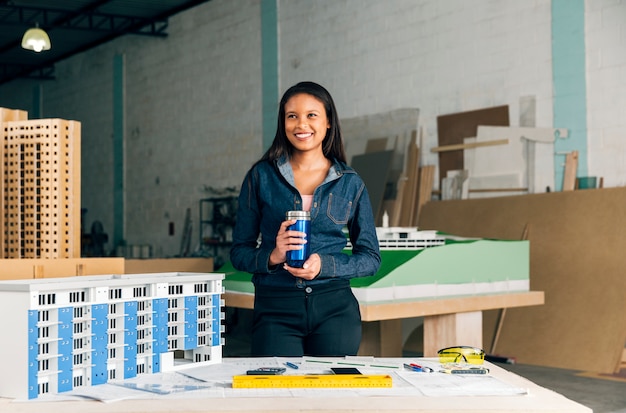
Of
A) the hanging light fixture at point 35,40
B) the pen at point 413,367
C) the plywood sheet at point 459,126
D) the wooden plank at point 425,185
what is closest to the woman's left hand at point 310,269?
the pen at point 413,367

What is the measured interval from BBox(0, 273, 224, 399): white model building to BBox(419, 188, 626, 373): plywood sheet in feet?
13.2

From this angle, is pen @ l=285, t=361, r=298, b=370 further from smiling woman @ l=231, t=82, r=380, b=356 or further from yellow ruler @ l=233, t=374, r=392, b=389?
smiling woman @ l=231, t=82, r=380, b=356

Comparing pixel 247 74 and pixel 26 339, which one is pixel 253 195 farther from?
pixel 247 74

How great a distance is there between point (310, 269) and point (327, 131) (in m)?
0.46

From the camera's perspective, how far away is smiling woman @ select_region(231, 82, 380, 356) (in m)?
2.05

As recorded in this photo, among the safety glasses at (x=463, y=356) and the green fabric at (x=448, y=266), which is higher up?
the green fabric at (x=448, y=266)

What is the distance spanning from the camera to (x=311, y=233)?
6.75 ft

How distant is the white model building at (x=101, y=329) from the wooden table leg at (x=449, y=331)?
2008 millimetres

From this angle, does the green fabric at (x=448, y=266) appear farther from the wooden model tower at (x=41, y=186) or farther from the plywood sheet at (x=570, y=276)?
the plywood sheet at (x=570, y=276)

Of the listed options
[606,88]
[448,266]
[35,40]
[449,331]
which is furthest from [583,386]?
[35,40]

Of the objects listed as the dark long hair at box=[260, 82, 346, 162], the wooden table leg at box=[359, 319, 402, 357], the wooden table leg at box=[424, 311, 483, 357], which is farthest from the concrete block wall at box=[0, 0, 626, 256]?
the dark long hair at box=[260, 82, 346, 162]

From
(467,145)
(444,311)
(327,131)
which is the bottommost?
(444,311)

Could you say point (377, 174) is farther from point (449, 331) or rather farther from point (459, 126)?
point (449, 331)

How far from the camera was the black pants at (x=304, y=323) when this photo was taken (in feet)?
6.72
